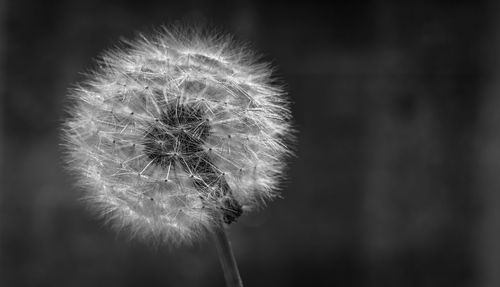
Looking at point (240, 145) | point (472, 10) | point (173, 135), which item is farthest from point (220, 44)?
point (472, 10)

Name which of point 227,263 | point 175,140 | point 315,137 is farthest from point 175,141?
point 315,137

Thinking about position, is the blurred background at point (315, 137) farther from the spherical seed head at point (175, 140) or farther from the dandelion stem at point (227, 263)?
the dandelion stem at point (227, 263)

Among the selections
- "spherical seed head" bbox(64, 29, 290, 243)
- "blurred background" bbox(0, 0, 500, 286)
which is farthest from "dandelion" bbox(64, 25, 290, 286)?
"blurred background" bbox(0, 0, 500, 286)

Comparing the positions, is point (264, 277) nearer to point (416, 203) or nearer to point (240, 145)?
point (416, 203)

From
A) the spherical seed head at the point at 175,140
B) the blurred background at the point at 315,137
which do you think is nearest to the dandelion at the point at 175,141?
the spherical seed head at the point at 175,140

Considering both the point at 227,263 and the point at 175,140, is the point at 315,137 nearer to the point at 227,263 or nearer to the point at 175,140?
the point at 175,140
